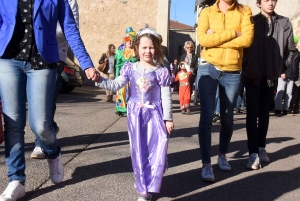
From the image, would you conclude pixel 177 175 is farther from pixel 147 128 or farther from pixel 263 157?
pixel 263 157

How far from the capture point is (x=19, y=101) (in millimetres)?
3500

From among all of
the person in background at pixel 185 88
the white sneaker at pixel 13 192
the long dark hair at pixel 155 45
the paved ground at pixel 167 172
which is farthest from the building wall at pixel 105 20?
the white sneaker at pixel 13 192

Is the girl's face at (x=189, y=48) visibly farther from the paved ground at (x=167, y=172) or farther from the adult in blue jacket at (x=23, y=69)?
the adult in blue jacket at (x=23, y=69)

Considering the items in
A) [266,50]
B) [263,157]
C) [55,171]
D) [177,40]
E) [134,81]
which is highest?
[266,50]

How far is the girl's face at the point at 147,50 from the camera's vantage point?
3787 mm

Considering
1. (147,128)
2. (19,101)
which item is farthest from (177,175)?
(19,101)

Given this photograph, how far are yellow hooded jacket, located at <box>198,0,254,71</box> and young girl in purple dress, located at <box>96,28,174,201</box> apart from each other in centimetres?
80

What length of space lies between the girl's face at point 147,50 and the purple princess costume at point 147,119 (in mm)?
92

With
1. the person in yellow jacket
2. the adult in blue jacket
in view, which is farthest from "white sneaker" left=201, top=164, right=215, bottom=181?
the adult in blue jacket

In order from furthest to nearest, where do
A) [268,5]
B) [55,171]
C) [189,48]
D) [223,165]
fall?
1. [189,48]
2. [268,5]
3. [223,165]
4. [55,171]

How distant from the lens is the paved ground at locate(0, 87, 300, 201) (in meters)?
3.88

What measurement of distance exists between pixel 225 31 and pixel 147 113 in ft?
4.14

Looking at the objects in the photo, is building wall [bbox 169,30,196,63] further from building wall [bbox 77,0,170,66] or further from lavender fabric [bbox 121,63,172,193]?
lavender fabric [bbox 121,63,172,193]

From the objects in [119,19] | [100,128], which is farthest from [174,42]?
[100,128]
